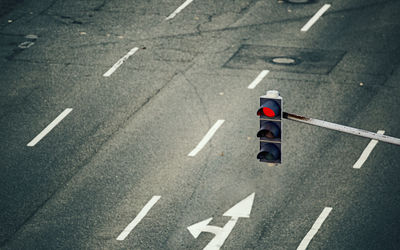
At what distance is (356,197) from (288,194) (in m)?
1.24

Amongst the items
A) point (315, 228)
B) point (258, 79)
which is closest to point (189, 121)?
point (258, 79)

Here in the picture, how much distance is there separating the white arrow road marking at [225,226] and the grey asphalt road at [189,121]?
10 cm

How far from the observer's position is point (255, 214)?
1324cm

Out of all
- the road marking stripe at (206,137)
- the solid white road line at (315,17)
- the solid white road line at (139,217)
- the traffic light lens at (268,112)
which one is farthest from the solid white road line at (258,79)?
the traffic light lens at (268,112)

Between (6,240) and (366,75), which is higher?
(6,240)

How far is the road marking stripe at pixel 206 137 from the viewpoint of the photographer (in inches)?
600

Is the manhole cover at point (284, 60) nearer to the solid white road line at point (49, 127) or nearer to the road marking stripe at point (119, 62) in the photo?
the road marking stripe at point (119, 62)

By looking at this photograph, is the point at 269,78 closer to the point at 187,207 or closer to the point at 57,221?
the point at 187,207

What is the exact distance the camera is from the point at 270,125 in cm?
840

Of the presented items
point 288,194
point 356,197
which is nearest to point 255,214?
point 288,194

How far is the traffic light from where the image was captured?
8.25 metres

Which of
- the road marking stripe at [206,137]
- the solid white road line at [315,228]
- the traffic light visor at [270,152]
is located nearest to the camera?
the traffic light visor at [270,152]

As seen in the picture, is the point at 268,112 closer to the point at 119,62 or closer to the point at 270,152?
the point at 270,152

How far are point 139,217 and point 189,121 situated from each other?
358cm
